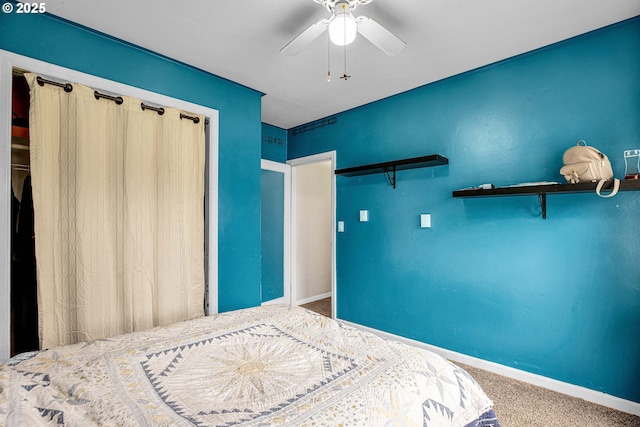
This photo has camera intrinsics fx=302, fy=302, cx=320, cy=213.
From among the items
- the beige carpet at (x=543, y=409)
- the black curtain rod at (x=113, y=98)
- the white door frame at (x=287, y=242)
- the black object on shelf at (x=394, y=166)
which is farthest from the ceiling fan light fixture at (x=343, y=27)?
the white door frame at (x=287, y=242)

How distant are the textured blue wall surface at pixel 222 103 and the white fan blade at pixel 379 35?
157 cm

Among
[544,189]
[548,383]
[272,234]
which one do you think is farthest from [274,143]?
[548,383]

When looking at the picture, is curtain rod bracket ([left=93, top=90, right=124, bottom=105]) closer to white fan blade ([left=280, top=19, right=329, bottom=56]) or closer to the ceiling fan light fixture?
white fan blade ([left=280, top=19, right=329, bottom=56])

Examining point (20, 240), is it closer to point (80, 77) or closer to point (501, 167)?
point (80, 77)

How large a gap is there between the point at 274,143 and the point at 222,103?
4.72ft

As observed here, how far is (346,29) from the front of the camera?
4.98 feet

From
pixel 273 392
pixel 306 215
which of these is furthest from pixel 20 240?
pixel 306 215

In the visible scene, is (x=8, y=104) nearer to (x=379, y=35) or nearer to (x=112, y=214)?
(x=112, y=214)

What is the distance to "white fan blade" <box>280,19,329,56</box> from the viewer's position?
5.27 ft

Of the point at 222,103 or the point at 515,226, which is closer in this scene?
the point at 515,226

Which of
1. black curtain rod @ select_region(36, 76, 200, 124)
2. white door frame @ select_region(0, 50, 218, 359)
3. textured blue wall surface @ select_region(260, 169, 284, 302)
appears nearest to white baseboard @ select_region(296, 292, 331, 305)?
textured blue wall surface @ select_region(260, 169, 284, 302)

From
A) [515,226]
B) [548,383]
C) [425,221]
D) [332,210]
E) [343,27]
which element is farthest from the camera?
[332,210]

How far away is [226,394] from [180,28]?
2.23m

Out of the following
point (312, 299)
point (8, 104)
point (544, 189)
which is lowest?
point (312, 299)
